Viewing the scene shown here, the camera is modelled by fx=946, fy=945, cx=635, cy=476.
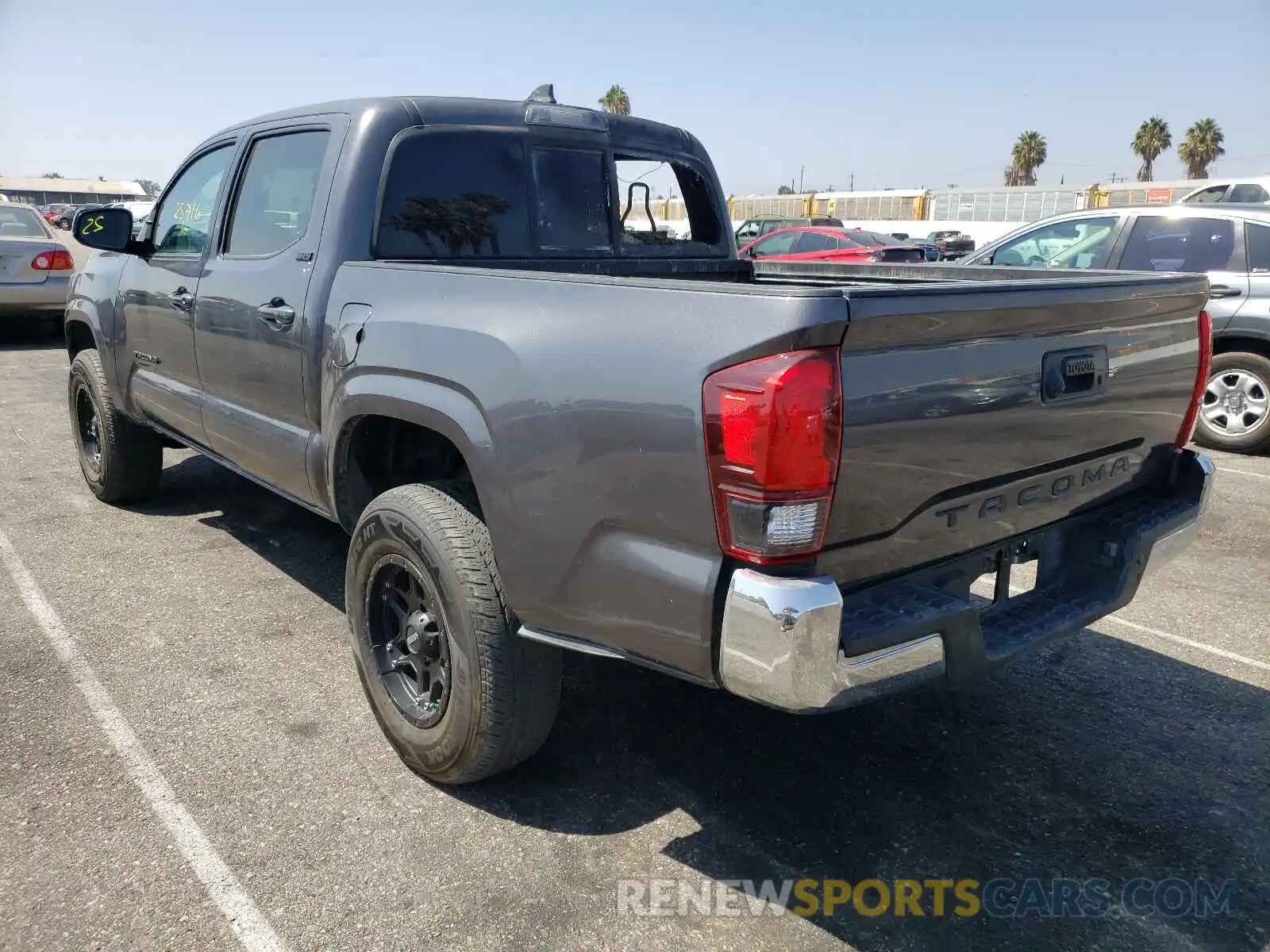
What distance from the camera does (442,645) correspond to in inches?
106

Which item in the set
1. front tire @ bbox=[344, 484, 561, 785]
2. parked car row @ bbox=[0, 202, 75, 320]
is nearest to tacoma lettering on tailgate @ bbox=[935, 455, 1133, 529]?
front tire @ bbox=[344, 484, 561, 785]

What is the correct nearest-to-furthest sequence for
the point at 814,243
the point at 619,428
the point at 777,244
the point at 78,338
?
the point at 619,428 → the point at 78,338 → the point at 814,243 → the point at 777,244

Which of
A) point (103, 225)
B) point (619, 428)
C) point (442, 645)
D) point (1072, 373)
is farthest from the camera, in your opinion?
point (103, 225)

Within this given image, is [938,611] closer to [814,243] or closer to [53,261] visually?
Result: [53,261]

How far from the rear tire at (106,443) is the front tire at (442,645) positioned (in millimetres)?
2850

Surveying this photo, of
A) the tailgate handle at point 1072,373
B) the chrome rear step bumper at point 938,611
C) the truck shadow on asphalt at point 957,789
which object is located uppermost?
the tailgate handle at point 1072,373

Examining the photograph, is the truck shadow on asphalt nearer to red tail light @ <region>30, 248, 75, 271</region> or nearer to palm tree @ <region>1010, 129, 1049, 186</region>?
red tail light @ <region>30, 248, 75, 271</region>

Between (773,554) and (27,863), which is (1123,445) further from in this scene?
(27,863)

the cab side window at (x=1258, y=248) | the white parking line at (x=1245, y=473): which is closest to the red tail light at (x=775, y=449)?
the white parking line at (x=1245, y=473)

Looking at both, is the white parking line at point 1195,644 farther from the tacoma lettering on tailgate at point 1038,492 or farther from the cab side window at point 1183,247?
the cab side window at point 1183,247

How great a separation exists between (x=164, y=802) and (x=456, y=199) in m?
2.19

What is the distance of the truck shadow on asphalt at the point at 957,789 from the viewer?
244 centimetres

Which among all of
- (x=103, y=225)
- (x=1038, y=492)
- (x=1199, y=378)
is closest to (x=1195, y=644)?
(x=1199, y=378)

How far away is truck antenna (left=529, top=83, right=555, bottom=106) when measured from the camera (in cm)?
382
